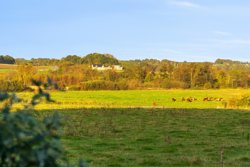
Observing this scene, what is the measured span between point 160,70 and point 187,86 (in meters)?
12.3

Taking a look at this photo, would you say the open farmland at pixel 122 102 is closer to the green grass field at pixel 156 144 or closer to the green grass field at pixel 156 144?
the green grass field at pixel 156 144

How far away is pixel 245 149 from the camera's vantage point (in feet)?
56.5

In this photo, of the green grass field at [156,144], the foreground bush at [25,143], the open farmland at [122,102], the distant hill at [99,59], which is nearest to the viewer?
the foreground bush at [25,143]

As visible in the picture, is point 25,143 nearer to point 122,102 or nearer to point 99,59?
point 122,102

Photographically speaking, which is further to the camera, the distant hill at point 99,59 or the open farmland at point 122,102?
the distant hill at point 99,59

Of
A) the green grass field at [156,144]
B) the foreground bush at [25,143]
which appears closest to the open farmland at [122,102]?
the green grass field at [156,144]

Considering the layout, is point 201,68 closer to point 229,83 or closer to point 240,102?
point 229,83

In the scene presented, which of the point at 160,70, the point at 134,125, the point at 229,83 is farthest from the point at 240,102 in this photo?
the point at 160,70

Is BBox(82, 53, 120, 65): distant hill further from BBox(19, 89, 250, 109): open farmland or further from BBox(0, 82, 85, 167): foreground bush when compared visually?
BBox(0, 82, 85, 167): foreground bush

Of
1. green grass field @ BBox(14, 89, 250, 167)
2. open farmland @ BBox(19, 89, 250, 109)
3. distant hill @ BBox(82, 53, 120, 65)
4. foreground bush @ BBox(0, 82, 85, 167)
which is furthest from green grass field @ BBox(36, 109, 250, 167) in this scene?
distant hill @ BBox(82, 53, 120, 65)

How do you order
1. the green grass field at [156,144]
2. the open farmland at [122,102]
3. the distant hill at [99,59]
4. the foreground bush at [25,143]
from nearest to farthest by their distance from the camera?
the foreground bush at [25,143] < the green grass field at [156,144] < the open farmland at [122,102] < the distant hill at [99,59]

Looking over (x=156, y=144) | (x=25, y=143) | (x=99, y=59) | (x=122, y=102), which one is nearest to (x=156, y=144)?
(x=156, y=144)

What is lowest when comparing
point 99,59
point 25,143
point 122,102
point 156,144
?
point 122,102

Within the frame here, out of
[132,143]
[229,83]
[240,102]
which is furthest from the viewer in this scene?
[229,83]
